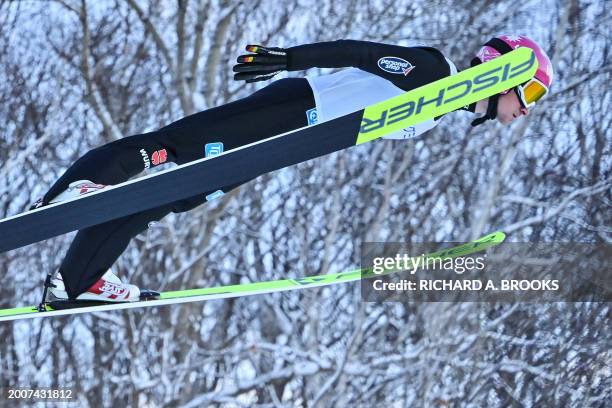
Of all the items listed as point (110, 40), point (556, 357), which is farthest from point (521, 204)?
point (110, 40)

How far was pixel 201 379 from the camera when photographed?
6.56 m

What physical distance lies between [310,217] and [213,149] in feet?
11.8

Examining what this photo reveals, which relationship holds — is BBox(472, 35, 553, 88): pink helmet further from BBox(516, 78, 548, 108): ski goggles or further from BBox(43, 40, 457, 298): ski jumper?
BBox(43, 40, 457, 298): ski jumper

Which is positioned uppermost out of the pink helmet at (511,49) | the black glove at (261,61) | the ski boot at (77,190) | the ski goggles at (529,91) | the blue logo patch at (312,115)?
the pink helmet at (511,49)

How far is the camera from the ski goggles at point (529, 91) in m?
3.48

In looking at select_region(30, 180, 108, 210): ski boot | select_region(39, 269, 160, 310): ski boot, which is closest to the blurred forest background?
select_region(39, 269, 160, 310): ski boot

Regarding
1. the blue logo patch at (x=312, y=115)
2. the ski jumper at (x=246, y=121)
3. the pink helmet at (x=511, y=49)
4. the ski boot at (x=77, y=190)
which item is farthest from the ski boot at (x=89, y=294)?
the pink helmet at (x=511, y=49)

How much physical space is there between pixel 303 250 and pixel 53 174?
185 cm

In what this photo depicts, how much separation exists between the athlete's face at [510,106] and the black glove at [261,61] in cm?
84

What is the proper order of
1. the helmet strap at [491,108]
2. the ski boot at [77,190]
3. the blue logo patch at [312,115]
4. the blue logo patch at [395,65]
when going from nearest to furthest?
1. the ski boot at [77,190]
2. the blue logo patch at [395,65]
3. the blue logo patch at [312,115]
4. the helmet strap at [491,108]

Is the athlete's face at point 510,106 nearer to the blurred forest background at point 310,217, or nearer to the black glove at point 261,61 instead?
the black glove at point 261,61

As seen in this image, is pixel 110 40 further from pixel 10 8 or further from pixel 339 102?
pixel 339 102

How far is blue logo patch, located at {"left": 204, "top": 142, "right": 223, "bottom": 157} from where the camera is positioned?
329 centimetres

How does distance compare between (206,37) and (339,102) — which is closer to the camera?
(339,102)
